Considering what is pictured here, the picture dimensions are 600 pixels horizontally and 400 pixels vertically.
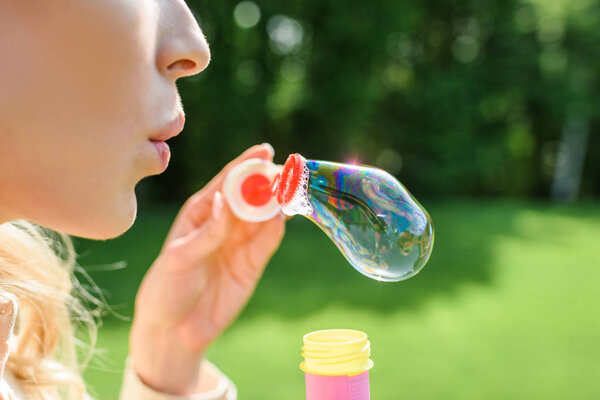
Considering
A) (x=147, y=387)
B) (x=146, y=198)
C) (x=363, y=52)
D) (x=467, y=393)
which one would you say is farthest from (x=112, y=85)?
(x=146, y=198)

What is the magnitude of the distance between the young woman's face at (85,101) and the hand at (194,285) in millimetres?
505

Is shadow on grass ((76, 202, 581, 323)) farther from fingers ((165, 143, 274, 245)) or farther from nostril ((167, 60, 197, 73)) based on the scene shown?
nostril ((167, 60, 197, 73))

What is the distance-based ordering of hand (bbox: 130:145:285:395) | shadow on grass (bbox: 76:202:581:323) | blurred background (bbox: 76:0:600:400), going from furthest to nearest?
1. shadow on grass (bbox: 76:202:581:323)
2. blurred background (bbox: 76:0:600:400)
3. hand (bbox: 130:145:285:395)

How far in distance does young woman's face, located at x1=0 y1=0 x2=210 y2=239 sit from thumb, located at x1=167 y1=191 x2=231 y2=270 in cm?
50

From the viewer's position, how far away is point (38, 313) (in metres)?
1.12

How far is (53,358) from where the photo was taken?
1164mm

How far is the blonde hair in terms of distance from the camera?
1.03 m

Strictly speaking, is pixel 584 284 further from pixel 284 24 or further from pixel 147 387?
pixel 284 24

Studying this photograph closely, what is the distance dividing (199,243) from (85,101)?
0.60 metres

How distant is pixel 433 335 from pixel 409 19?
6844mm

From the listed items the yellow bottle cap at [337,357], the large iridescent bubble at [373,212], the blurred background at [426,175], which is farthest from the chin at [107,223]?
the blurred background at [426,175]

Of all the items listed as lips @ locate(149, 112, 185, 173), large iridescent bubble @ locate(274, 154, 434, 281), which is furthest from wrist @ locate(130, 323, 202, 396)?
lips @ locate(149, 112, 185, 173)

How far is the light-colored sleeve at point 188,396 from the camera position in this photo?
109 centimetres

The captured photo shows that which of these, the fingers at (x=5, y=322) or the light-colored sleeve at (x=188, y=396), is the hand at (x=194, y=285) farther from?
the fingers at (x=5, y=322)
